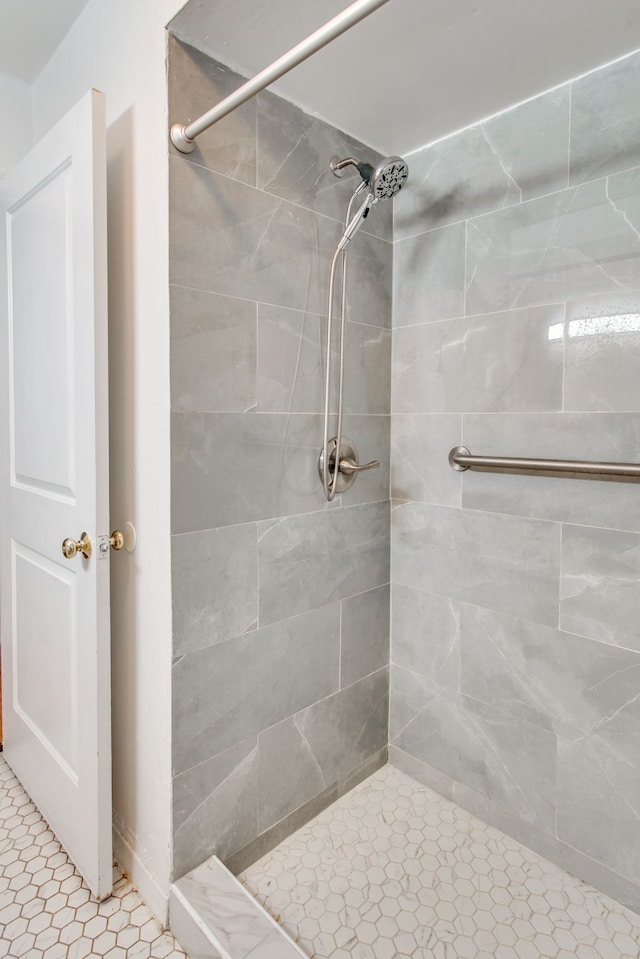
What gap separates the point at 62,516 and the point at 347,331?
0.92 meters

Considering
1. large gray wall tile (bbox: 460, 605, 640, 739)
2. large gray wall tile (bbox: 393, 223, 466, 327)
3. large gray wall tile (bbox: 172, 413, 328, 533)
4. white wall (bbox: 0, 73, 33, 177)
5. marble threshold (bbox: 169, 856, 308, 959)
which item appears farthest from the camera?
white wall (bbox: 0, 73, 33, 177)

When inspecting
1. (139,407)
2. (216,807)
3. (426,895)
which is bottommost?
(426,895)

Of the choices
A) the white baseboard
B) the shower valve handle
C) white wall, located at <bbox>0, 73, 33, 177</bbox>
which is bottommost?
the white baseboard

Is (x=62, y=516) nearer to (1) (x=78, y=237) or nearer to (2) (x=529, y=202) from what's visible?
(1) (x=78, y=237)

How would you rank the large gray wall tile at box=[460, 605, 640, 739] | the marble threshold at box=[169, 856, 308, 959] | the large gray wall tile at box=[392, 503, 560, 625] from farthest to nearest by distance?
the large gray wall tile at box=[392, 503, 560, 625] → the large gray wall tile at box=[460, 605, 640, 739] → the marble threshold at box=[169, 856, 308, 959]

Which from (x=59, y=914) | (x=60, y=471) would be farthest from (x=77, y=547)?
(x=59, y=914)

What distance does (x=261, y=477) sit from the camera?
133 cm

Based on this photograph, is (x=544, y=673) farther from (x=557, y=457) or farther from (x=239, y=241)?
(x=239, y=241)

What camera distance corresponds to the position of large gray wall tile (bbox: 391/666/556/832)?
1409 millimetres

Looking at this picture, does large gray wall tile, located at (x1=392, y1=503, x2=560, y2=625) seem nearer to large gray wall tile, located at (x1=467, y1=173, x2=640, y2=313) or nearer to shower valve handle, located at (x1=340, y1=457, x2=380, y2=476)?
shower valve handle, located at (x1=340, y1=457, x2=380, y2=476)

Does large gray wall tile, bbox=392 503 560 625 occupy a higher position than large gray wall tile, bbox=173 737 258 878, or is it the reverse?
large gray wall tile, bbox=392 503 560 625

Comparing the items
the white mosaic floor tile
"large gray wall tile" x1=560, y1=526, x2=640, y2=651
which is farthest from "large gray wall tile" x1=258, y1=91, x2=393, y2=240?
the white mosaic floor tile

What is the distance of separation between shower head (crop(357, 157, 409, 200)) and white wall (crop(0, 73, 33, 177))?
1.16 meters

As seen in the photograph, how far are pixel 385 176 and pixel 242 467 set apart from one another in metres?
0.77
